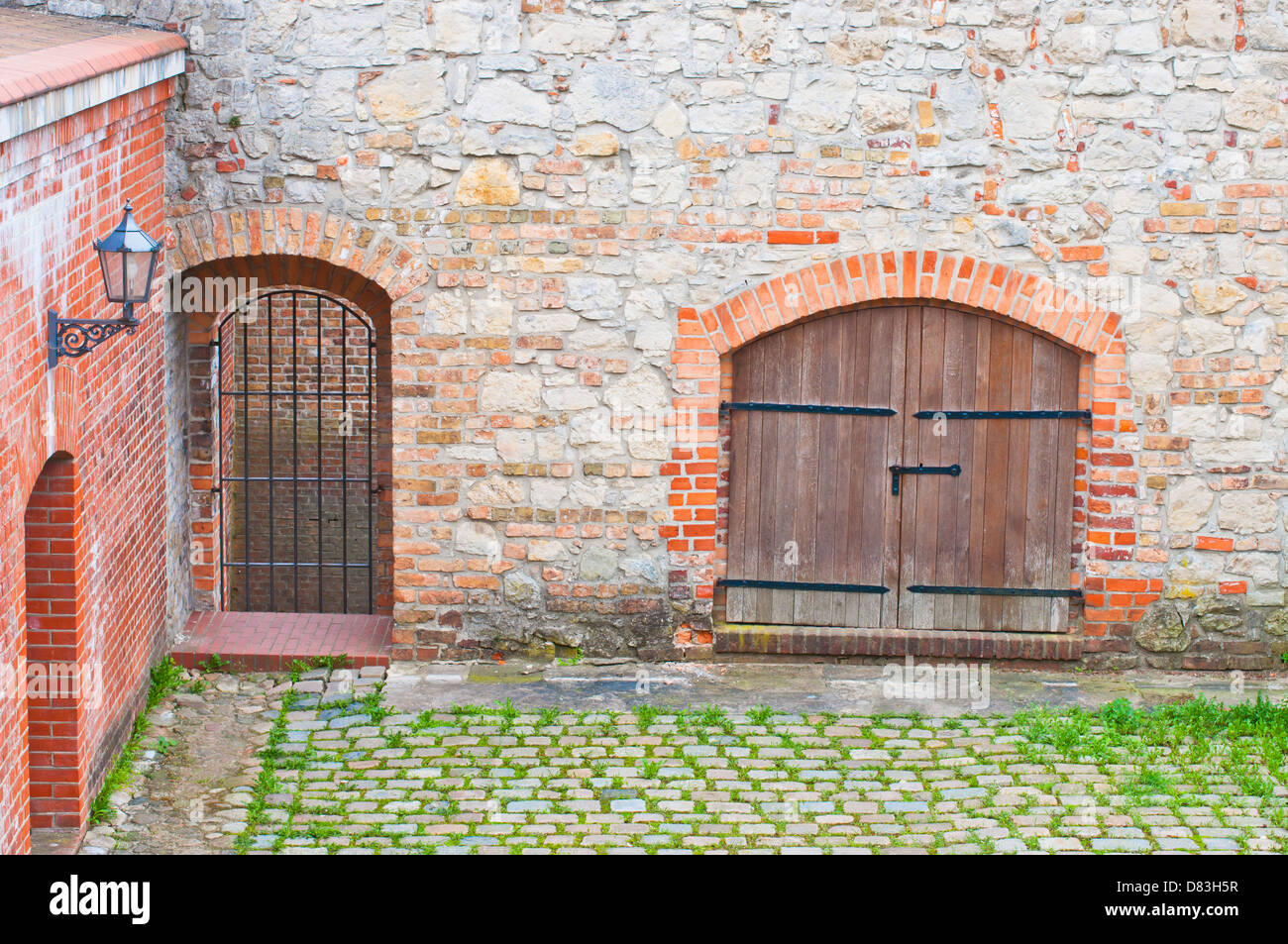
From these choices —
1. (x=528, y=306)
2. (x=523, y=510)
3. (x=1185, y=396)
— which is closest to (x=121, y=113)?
(x=528, y=306)

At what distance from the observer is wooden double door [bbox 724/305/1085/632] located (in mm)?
8539

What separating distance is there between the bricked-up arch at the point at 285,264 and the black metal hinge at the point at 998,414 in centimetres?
282

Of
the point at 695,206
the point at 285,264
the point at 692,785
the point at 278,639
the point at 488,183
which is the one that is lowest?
the point at 692,785

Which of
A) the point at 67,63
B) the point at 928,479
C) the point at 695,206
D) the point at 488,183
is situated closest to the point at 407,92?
the point at 488,183

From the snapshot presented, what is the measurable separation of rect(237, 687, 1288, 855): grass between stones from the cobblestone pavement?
1cm

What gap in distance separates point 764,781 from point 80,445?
328 centimetres

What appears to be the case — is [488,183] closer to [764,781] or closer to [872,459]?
[872,459]

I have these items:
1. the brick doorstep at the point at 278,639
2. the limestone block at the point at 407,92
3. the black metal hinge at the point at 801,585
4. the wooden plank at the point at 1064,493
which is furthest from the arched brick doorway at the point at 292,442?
the wooden plank at the point at 1064,493

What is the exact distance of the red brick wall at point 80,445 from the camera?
560 centimetres

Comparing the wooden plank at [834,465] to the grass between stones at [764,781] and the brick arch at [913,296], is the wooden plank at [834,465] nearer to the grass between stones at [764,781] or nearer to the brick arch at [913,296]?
the brick arch at [913,296]

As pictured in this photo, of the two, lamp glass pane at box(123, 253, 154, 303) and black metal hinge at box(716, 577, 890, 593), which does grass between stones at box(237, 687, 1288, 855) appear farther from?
lamp glass pane at box(123, 253, 154, 303)

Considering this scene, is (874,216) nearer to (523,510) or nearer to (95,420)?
(523,510)

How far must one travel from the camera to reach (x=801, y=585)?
8773 mm

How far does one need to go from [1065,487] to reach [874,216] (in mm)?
1825
